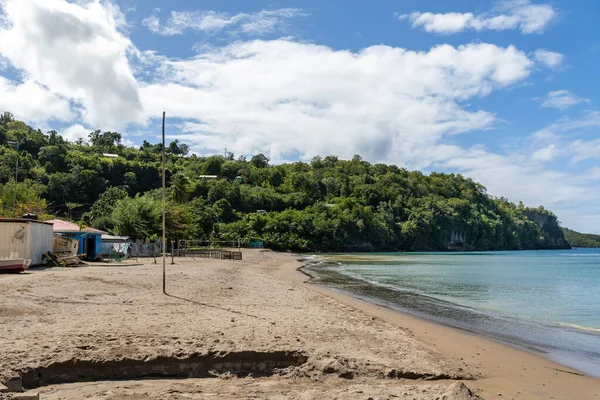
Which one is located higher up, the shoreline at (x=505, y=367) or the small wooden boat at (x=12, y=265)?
the small wooden boat at (x=12, y=265)

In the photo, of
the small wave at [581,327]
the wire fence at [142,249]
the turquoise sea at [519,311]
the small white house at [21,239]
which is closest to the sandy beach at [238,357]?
the turquoise sea at [519,311]

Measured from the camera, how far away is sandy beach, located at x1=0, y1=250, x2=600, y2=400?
22.7 ft

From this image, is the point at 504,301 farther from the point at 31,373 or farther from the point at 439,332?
the point at 31,373

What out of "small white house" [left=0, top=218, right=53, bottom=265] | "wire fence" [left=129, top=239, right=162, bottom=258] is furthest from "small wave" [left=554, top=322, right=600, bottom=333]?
"wire fence" [left=129, top=239, right=162, bottom=258]

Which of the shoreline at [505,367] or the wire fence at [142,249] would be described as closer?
the shoreline at [505,367]

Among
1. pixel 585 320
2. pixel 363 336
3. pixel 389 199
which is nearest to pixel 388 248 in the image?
pixel 389 199

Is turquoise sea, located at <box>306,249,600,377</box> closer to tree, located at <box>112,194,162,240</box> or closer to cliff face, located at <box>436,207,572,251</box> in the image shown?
tree, located at <box>112,194,162,240</box>

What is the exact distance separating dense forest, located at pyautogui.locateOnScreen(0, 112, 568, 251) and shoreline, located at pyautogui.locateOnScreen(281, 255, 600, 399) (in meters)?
39.1

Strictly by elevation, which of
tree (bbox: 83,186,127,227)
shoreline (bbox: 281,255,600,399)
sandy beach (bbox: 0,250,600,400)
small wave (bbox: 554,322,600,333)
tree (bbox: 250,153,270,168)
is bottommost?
small wave (bbox: 554,322,600,333)

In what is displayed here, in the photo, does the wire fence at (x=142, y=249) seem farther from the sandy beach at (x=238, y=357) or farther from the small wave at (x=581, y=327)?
the small wave at (x=581, y=327)

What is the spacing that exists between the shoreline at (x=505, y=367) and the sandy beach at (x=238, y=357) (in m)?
0.04

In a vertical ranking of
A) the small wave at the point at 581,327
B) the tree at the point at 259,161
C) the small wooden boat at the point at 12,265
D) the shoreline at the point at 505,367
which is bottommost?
the small wave at the point at 581,327

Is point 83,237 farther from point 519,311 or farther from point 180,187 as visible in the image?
point 519,311

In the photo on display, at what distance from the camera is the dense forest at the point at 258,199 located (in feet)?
235
